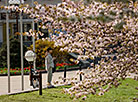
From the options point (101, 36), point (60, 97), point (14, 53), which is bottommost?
point (60, 97)

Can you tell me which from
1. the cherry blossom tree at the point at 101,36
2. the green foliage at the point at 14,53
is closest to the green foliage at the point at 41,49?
the green foliage at the point at 14,53

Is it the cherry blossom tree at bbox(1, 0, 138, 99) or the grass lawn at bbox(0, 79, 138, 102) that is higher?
the cherry blossom tree at bbox(1, 0, 138, 99)

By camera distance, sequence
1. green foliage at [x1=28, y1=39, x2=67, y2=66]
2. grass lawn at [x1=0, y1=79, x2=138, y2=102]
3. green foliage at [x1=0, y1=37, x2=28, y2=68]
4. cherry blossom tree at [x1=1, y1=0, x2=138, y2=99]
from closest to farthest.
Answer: cherry blossom tree at [x1=1, y1=0, x2=138, y2=99]
grass lawn at [x1=0, y1=79, x2=138, y2=102]
green foliage at [x1=0, y1=37, x2=28, y2=68]
green foliage at [x1=28, y1=39, x2=67, y2=66]

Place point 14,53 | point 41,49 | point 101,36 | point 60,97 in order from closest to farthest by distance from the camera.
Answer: point 101,36 → point 60,97 → point 14,53 → point 41,49

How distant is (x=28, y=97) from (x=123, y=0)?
257 inches

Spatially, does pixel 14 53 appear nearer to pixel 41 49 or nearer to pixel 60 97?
pixel 41 49

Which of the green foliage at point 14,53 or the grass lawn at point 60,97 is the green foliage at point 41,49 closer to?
the green foliage at point 14,53

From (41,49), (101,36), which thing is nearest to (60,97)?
(101,36)

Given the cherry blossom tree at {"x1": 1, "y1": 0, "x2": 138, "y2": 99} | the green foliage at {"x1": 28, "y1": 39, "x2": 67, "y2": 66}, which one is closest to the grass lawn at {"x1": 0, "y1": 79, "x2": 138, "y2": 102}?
the cherry blossom tree at {"x1": 1, "y1": 0, "x2": 138, "y2": 99}

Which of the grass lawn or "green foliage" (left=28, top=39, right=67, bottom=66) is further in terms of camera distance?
"green foliage" (left=28, top=39, right=67, bottom=66)

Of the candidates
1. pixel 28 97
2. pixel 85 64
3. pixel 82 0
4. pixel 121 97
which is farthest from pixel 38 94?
pixel 85 64

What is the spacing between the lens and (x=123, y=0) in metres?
7.70

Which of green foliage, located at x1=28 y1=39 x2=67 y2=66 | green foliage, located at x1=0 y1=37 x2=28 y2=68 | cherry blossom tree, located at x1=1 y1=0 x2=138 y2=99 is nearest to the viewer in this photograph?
cherry blossom tree, located at x1=1 y1=0 x2=138 y2=99

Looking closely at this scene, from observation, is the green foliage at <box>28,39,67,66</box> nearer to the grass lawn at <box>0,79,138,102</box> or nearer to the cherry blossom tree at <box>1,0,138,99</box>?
the grass lawn at <box>0,79,138,102</box>
